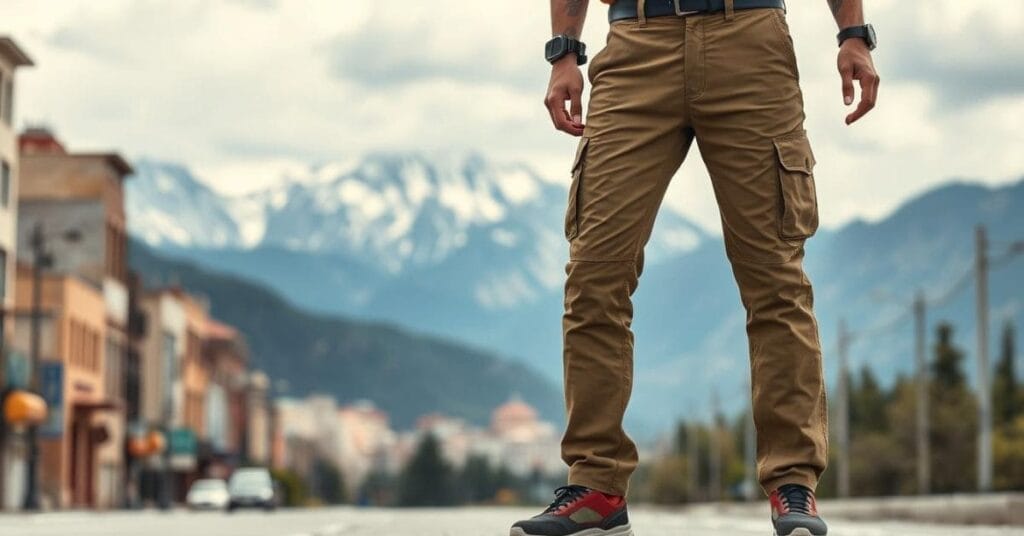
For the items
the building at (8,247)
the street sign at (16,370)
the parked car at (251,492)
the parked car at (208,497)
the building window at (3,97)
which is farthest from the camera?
the parked car at (208,497)

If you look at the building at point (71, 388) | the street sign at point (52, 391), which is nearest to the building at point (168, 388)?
the building at point (71, 388)

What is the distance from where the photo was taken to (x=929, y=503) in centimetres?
2106

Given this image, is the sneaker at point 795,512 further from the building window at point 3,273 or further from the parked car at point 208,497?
the parked car at point 208,497

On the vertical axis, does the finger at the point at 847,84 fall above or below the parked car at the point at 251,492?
below

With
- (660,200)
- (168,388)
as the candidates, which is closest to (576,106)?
(660,200)

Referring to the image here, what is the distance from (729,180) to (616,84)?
41 centimetres

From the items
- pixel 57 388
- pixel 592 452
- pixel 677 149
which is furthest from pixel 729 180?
pixel 57 388

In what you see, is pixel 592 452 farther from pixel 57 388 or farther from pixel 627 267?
A: pixel 57 388

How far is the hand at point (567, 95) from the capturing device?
5664 millimetres

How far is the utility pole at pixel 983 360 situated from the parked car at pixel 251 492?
68.8ft

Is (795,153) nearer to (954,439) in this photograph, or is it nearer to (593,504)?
(593,504)

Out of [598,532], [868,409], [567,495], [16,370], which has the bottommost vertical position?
[598,532]

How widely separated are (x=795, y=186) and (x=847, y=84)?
379 millimetres

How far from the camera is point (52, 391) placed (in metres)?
66.7
